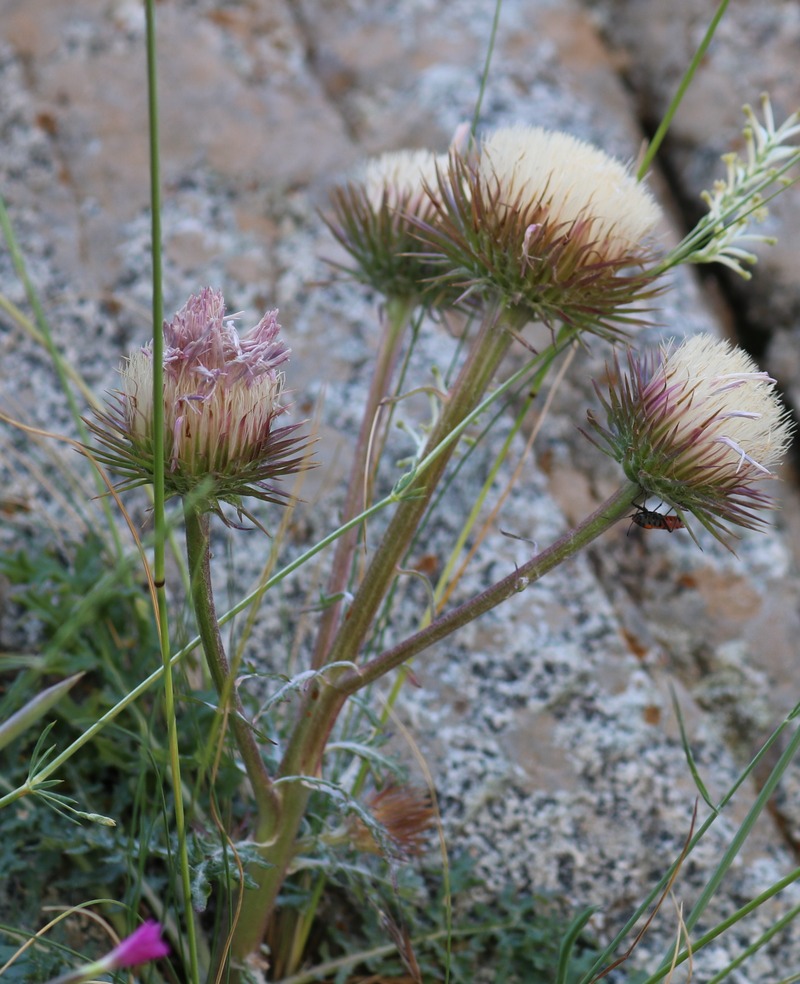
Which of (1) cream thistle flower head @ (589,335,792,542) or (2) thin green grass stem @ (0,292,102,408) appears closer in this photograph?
(1) cream thistle flower head @ (589,335,792,542)

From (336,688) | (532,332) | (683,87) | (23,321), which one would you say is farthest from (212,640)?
(532,332)

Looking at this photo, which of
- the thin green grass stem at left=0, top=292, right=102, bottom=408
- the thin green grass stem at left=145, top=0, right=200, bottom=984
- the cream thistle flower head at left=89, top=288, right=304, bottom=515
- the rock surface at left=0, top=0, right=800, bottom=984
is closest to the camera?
the thin green grass stem at left=145, top=0, right=200, bottom=984

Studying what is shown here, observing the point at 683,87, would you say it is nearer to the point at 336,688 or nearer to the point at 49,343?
the point at 336,688

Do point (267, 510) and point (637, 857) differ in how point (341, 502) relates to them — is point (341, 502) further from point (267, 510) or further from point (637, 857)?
point (637, 857)

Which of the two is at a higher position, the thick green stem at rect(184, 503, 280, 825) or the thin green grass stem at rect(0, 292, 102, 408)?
the thin green grass stem at rect(0, 292, 102, 408)

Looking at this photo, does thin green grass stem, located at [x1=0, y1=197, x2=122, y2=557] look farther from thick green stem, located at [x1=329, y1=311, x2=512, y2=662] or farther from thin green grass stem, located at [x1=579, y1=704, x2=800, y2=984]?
thin green grass stem, located at [x1=579, y1=704, x2=800, y2=984]

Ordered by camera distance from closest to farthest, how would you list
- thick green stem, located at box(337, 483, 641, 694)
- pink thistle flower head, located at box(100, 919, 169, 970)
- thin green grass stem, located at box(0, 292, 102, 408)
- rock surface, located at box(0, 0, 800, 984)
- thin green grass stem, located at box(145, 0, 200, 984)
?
pink thistle flower head, located at box(100, 919, 169, 970)
thin green grass stem, located at box(145, 0, 200, 984)
thick green stem, located at box(337, 483, 641, 694)
thin green grass stem, located at box(0, 292, 102, 408)
rock surface, located at box(0, 0, 800, 984)

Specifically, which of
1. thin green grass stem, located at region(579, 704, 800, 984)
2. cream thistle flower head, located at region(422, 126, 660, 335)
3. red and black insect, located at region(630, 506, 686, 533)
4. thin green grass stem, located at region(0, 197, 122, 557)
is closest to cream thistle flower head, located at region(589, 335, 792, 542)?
red and black insect, located at region(630, 506, 686, 533)
